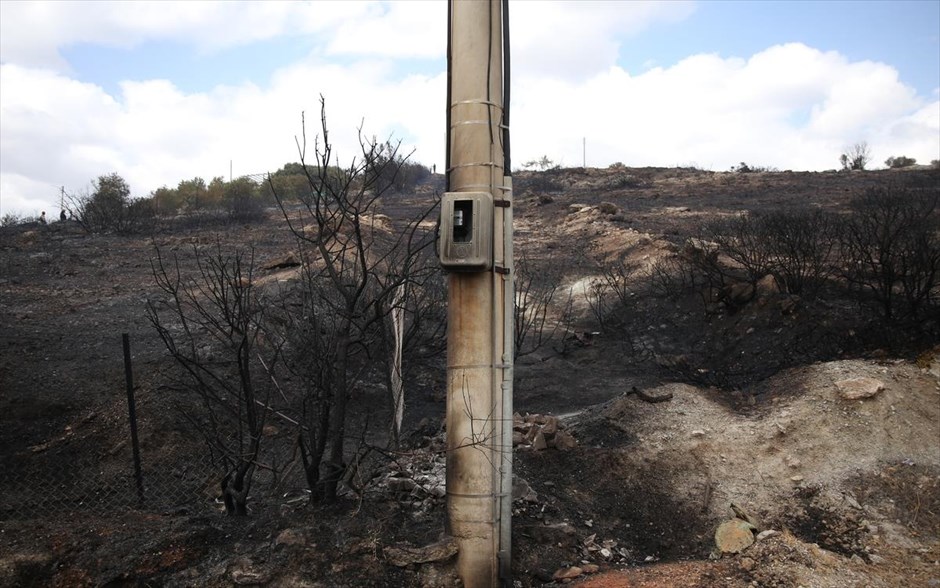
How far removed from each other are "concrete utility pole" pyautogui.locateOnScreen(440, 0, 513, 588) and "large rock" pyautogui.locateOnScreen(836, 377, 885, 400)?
4.74 meters

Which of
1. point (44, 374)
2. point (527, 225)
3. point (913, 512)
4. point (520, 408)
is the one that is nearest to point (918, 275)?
point (913, 512)

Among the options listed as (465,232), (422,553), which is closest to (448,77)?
(465,232)

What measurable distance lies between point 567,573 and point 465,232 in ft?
7.68

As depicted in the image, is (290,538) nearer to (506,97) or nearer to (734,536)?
(506,97)

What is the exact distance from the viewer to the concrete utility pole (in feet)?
13.8

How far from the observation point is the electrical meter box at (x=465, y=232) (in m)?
4.13

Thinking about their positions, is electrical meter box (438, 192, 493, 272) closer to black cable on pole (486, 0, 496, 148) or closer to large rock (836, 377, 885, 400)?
black cable on pole (486, 0, 496, 148)

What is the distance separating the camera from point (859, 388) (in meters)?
7.38

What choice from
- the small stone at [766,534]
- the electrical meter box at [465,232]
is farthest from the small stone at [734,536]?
the electrical meter box at [465,232]

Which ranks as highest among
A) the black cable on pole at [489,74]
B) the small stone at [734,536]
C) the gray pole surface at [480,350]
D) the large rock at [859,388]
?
the black cable on pole at [489,74]

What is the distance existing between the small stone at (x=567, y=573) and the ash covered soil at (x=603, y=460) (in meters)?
0.01

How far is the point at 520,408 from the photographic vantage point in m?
10.4

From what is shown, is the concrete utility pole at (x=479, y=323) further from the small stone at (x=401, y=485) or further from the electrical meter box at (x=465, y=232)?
the small stone at (x=401, y=485)

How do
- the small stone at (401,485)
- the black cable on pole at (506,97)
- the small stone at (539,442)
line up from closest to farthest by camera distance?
the black cable on pole at (506,97), the small stone at (401,485), the small stone at (539,442)
